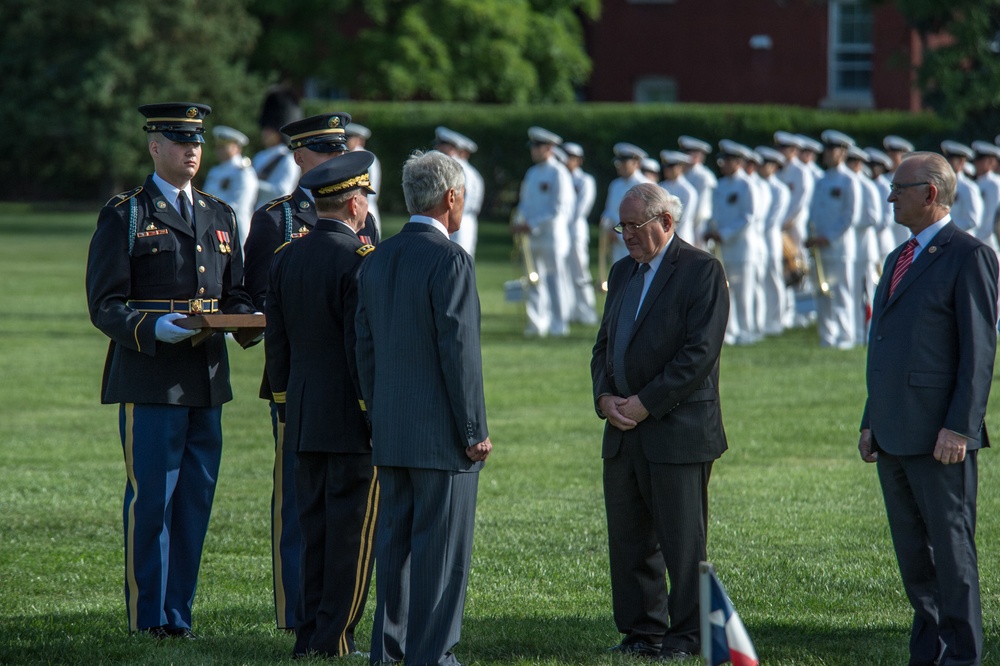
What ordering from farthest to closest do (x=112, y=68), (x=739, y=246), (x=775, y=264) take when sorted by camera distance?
(x=112, y=68), (x=775, y=264), (x=739, y=246)

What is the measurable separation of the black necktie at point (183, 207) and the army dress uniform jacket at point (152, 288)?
4cm

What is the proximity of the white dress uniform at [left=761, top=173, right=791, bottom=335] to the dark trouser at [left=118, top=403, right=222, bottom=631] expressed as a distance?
13.6m

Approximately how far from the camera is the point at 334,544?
5914mm

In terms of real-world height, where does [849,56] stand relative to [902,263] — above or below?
above

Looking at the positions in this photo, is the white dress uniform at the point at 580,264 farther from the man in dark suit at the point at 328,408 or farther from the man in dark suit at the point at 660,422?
the man in dark suit at the point at 328,408

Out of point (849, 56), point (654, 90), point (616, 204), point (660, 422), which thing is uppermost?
point (849, 56)

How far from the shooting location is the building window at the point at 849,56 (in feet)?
131

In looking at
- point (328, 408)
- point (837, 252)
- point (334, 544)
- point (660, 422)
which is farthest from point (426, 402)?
point (837, 252)

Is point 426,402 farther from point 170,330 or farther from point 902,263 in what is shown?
point 902,263

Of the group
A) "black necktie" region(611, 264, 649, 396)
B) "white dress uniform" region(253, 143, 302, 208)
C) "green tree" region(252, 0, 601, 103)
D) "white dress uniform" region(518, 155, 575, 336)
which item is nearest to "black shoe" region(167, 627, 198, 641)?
"black necktie" region(611, 264, 649, 396)

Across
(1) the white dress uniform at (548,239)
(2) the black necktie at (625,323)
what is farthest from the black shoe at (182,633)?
(1) the white dress uniform at (548,239)

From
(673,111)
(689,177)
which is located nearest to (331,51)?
(673,111)

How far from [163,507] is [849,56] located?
120 ft

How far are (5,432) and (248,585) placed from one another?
204 inches
